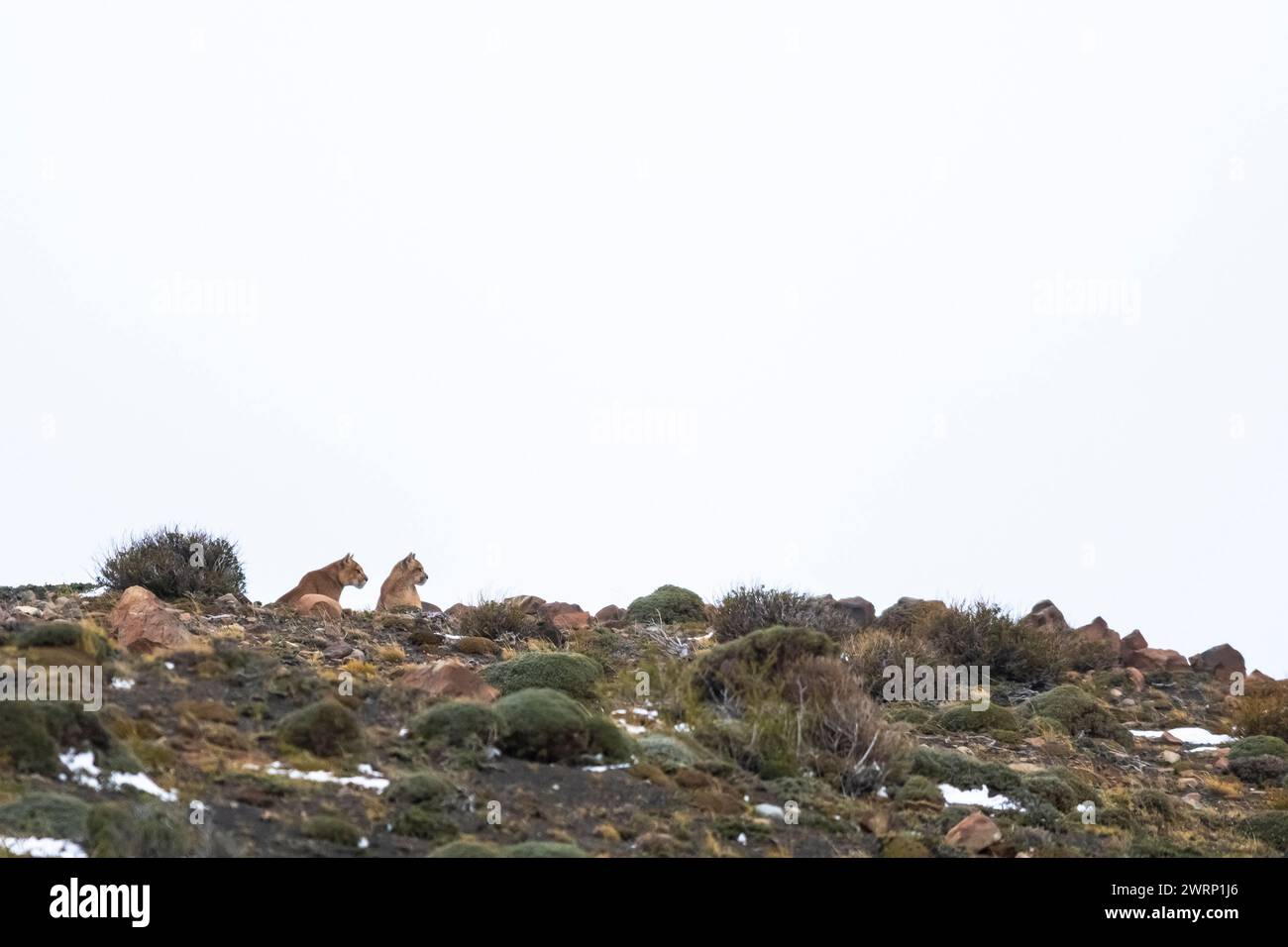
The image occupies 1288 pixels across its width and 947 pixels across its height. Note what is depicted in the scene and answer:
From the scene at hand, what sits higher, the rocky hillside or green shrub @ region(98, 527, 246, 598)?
green shrub @ region(98, 527, 246, 598)

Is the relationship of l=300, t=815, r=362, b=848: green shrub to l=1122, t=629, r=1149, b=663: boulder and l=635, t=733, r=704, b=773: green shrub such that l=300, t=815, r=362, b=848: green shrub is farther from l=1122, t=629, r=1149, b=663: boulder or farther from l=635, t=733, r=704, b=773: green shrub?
l=1122, t=629, r=1149, b=663: boulder

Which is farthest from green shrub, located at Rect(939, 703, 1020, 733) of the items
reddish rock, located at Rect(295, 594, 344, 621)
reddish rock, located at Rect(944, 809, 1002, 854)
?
reddish rock, located at Rect(295, 594, 344, 621)

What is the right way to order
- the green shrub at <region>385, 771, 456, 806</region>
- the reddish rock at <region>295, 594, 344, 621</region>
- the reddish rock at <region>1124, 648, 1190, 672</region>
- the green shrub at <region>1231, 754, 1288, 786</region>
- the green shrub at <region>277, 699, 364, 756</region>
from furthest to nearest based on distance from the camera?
the reddish rock at <region>1124, 648, 1190, 672</region> → the reddish rock at <region>295, 594, 344, 621</region> → the green shrub at <region>1231, 754, 1288, 786</region> → the green shrub at <region>277, 699, 364, 756</region> → the green shrub at <region>385, 771, 456, 806</region>

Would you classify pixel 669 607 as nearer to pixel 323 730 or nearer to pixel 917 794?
pixel 917 794

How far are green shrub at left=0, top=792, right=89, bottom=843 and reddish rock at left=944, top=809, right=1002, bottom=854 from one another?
7692 mm

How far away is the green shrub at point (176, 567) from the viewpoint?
20516 millimetres

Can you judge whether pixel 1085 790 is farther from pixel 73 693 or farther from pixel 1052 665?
pixel 73 693

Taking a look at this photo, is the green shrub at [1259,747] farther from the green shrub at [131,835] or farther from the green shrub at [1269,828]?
the green shrub at [131,835]

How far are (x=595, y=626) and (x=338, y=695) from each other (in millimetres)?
9944

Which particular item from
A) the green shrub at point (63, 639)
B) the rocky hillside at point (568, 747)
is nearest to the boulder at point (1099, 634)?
the rocky hillside at point (568, 747)

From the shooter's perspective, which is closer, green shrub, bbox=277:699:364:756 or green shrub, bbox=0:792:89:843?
green shrub, bbox=0:792:89:843

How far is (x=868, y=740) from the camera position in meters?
14.8

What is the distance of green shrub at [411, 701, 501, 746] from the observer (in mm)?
12805
